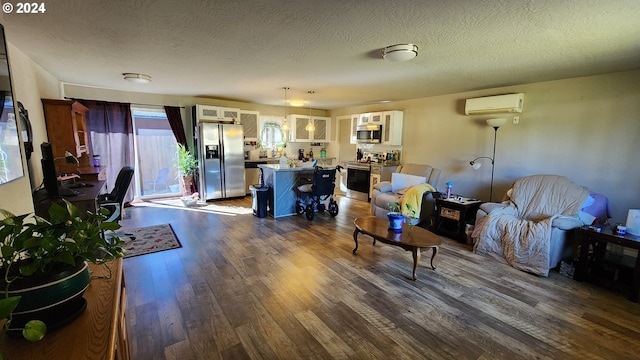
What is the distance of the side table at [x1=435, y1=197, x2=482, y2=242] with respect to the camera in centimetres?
411

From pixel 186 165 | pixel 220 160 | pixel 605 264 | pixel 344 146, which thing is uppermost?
pixel 344 146

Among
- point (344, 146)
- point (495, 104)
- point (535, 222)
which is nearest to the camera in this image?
point (535, 222)

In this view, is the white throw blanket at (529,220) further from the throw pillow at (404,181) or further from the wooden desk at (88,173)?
the wooden desk at (88,173)

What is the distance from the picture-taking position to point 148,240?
3910 mm

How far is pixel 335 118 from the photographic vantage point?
8.15m

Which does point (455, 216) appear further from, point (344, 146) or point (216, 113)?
point (216, 113)

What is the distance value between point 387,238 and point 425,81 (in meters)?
2.60

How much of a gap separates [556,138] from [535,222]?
61.0 inches

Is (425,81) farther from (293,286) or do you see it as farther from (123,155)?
(123,155)

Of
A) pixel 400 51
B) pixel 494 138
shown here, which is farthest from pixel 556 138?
pixel 400 51

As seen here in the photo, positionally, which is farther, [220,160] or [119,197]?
[220,160]

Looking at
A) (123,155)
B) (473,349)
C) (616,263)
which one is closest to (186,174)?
(123,155)

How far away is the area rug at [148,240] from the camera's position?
3580 mm

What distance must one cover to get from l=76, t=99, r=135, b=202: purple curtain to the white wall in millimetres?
6123
